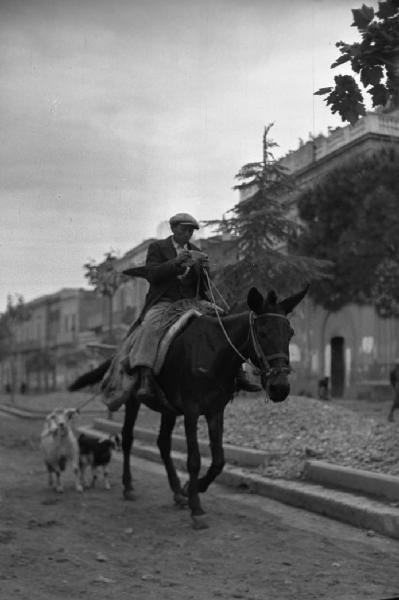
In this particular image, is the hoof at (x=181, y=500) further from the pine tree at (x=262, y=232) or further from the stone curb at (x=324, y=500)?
the pine tree at (x=262, y=232)

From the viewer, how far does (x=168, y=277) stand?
8.34m

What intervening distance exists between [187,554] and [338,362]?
100 feet

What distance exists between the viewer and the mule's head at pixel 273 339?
6547 millimetres

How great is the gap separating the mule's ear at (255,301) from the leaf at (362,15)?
7.99ft

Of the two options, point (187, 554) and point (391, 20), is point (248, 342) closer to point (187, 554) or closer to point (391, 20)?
point (187, 554)

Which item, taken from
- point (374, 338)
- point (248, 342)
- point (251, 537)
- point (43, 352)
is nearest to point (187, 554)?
point (251, 537)

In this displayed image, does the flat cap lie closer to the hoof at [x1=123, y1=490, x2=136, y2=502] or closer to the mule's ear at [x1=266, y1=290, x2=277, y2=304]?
the mule's ear at [x1=266, y1=290, x2=277, y2=304]

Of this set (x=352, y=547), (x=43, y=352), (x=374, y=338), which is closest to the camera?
(x=352, y=547)

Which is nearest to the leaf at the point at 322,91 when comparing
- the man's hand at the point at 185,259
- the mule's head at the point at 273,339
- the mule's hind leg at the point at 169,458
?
the mule's head at the point at 273,339

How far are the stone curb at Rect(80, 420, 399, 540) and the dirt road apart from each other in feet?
0.42

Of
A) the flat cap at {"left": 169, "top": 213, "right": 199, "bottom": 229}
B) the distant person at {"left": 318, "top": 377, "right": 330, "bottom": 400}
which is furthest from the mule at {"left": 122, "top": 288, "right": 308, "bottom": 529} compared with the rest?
the distant person at {"left": 318, "top": 377, "right": 330, "bottom": 400}

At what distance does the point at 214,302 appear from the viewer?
8141 mm

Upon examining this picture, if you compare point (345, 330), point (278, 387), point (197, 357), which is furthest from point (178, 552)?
point (345, 330)

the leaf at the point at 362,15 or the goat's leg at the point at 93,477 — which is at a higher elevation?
the leaf at the point at 362,15
